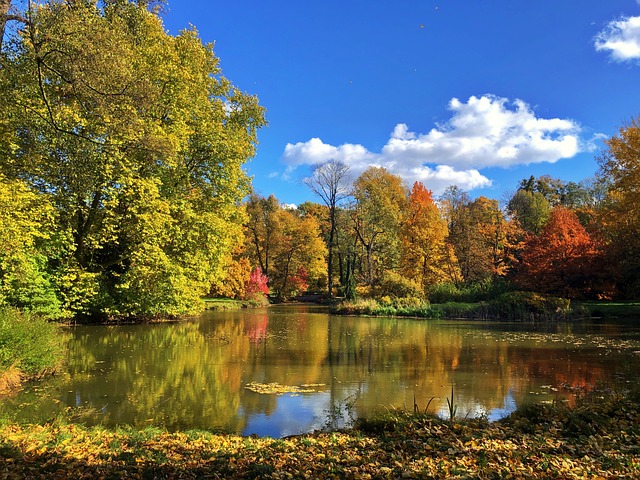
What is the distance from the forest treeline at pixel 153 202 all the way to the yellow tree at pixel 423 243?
12 cm

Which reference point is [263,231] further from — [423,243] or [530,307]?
[530,307]

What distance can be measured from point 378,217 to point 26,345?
1300 inches

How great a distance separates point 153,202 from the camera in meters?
17.8

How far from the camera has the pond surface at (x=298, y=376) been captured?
7.67 meters

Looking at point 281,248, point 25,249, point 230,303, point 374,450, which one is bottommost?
point 374,450

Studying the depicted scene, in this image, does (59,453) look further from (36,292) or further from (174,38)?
(174,38)

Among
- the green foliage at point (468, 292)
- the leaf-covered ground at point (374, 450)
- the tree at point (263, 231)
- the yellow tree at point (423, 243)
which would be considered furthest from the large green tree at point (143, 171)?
the tree at point (263, 231)

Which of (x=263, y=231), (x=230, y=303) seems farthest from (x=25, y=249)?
(x=263, y=231)

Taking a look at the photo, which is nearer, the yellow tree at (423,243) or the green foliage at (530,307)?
the green foliage at (530,307)

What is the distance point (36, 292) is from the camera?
15609mm

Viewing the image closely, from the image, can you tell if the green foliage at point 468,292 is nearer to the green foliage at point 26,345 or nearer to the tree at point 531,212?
the tree at point 531,212

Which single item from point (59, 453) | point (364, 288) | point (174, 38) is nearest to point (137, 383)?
point (59, 453)

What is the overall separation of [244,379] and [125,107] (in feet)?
21.6

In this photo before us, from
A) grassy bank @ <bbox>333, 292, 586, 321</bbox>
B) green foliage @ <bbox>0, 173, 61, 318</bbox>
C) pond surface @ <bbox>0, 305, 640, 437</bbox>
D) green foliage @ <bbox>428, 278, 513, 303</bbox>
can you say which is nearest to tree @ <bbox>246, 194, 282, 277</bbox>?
grassy bank @ <bbox>333, 292, 586, 321</bbox>
